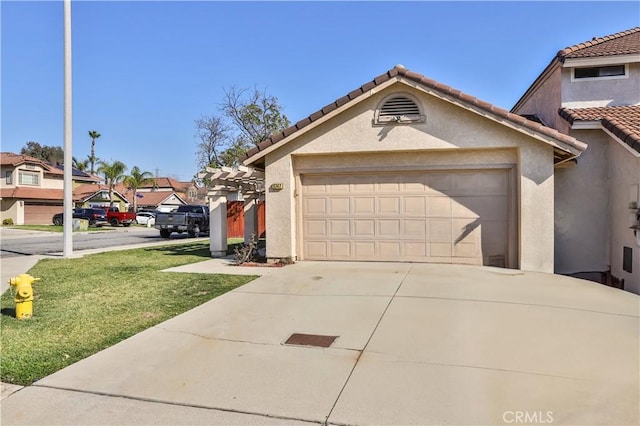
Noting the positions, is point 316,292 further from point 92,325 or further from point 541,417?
point 541,417

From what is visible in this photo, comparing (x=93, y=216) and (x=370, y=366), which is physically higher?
(x=93, y=216)

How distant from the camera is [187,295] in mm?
7703

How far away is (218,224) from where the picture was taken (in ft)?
43.8

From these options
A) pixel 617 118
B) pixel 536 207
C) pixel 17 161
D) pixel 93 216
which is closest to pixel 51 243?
pixel 93 216

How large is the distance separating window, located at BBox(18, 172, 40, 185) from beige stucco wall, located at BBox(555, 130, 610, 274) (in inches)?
1849

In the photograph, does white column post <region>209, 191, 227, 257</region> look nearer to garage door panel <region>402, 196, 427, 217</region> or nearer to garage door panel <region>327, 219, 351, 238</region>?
garage door panel <region>327, 219, 351, 238</region>

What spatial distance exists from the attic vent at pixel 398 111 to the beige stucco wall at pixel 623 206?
14.7 feet

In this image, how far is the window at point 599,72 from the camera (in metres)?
11.4

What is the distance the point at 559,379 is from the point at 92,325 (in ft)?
18.8

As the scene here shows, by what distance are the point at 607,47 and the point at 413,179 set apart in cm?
677

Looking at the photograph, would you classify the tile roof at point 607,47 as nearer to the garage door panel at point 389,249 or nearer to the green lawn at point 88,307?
the garage door panel at point 389,249

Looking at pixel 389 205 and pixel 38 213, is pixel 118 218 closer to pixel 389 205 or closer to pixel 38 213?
pixel 38 213

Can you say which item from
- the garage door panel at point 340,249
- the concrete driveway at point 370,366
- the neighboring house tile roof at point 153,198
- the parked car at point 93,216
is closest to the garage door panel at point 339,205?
the garage door panel at point 340,249

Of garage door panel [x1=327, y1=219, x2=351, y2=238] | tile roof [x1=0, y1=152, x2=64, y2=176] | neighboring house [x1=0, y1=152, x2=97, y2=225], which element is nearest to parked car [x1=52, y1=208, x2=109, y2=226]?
neighboring house [x1=0, y1=152, x2=97, y2=225]
